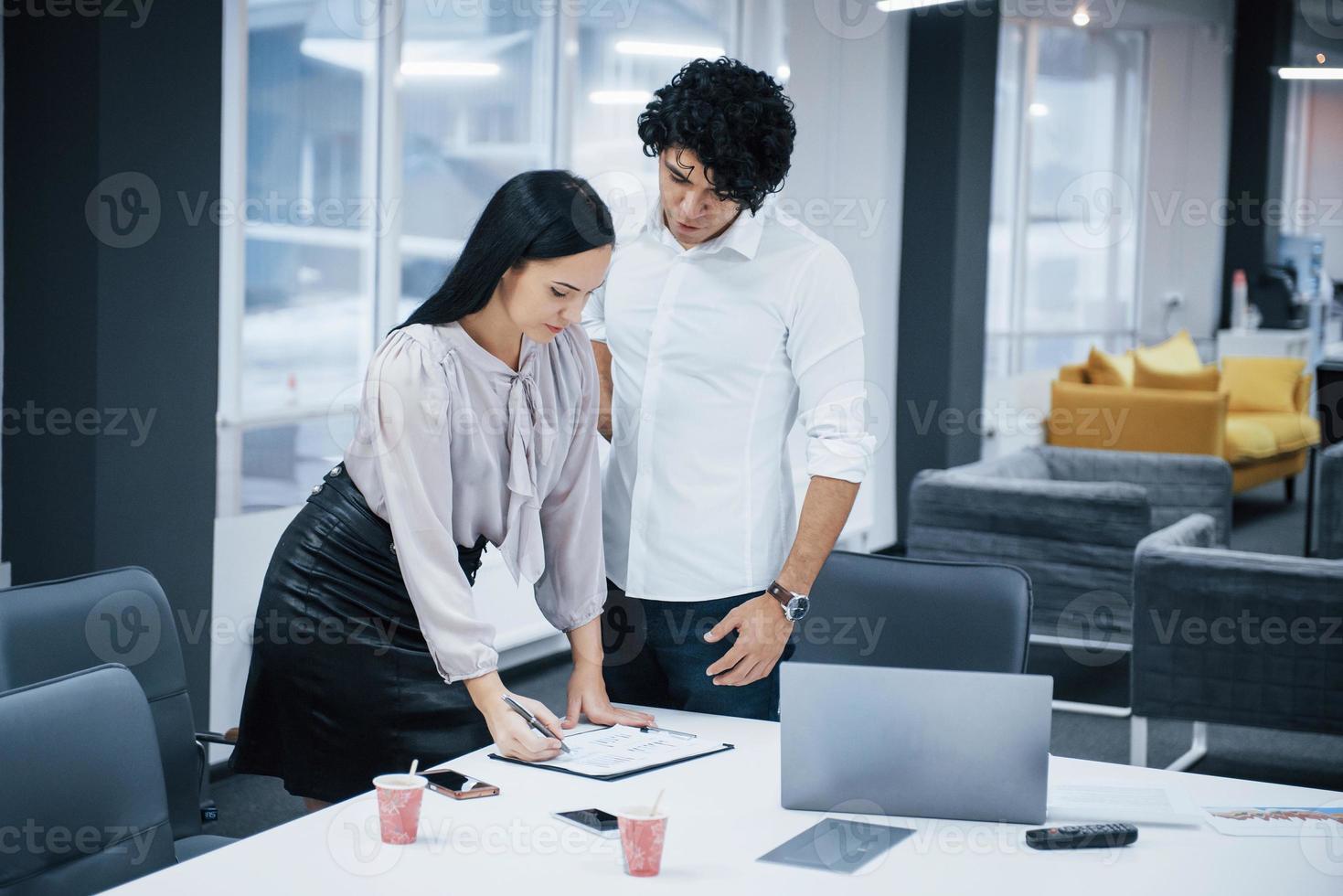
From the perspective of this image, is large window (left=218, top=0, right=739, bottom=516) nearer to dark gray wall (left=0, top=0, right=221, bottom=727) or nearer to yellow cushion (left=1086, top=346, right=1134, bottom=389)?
dark gray wall (left=0, top=0, right=221, bottom=727)

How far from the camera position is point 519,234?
1832mm

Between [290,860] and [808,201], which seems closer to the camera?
[290,860]

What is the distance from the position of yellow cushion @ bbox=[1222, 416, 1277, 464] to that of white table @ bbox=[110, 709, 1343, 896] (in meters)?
6.27

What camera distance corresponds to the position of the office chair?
221 centimetres

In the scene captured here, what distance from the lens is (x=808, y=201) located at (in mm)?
6336

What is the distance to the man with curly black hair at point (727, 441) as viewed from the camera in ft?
7.19

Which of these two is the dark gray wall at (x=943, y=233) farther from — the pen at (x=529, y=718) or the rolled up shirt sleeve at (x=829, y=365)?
the pen at (x=529, y=718)

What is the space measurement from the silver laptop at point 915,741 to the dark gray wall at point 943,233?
5.01 metres

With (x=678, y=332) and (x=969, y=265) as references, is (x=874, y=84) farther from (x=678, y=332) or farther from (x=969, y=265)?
(x=678, y=332)

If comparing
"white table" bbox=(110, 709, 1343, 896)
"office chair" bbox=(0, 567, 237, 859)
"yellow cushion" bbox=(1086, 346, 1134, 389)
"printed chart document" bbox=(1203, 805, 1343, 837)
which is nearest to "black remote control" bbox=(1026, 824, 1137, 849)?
"white table" bbox=(110, 709, 1343, 896)

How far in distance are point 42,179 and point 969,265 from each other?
458 centimetres

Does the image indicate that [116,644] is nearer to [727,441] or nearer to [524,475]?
[524,475]

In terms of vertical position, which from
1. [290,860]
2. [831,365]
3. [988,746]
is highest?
[831,365]

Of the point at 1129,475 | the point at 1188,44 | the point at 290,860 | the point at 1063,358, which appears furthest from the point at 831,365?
the point at 1188,44
